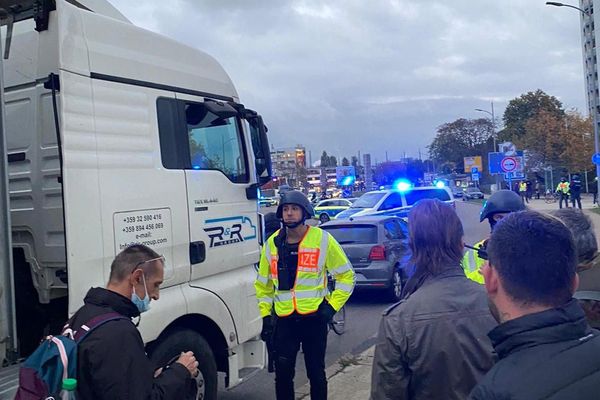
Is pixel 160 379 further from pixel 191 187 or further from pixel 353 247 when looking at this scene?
pixel 353 247

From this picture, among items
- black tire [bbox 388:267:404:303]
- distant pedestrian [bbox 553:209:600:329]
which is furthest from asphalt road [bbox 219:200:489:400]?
distant pedestrian [bbox 553:209:600:329]

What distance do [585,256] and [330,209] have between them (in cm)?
2842

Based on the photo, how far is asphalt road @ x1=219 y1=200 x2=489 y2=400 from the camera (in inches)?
228

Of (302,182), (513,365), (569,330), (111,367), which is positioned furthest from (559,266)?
(302,182)

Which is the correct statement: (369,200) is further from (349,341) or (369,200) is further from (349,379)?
(349,379)

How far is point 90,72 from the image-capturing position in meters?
Result: 3.71

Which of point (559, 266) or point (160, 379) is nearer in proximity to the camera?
point (559, 266)

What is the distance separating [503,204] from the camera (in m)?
3.75

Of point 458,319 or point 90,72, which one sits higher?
point 90,72

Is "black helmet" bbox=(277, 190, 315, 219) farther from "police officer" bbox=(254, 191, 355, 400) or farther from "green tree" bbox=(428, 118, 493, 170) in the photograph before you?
"green tree" bbox=(428, 118, 493, 170)

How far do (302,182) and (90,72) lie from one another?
89.9 metres

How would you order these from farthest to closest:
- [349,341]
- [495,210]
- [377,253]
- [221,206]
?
[377,253] → [349,341] → [221,206] → [495,210]

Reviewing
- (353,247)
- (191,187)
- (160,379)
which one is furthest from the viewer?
(353,247)

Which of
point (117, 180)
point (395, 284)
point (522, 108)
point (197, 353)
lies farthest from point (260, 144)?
point (522, 108)
